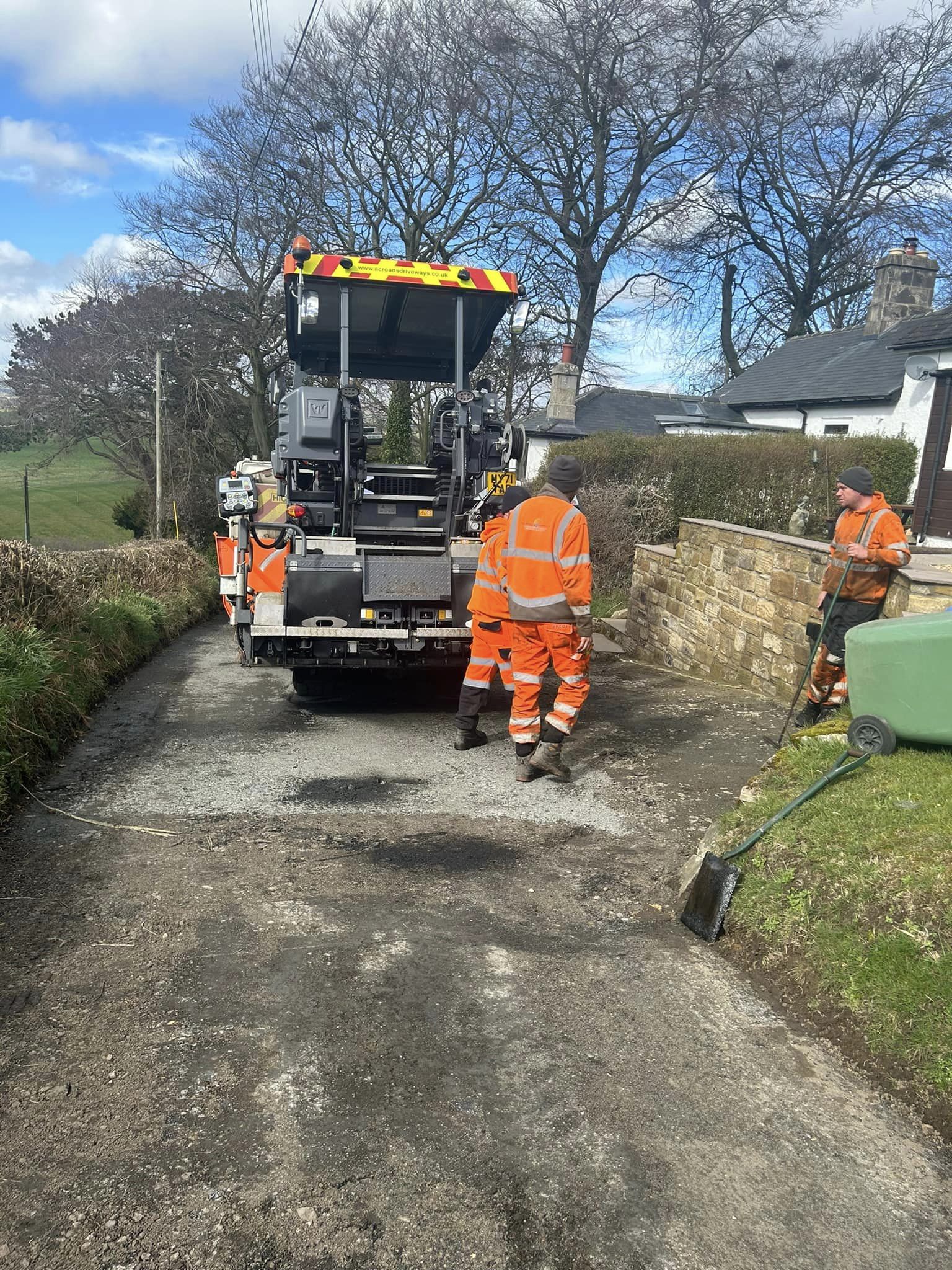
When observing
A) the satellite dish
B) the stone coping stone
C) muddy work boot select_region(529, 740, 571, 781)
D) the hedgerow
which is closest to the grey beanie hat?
muddy work boot select_region(529, 740, 571, 781)

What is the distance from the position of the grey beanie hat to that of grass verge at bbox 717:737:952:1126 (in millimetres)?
2067

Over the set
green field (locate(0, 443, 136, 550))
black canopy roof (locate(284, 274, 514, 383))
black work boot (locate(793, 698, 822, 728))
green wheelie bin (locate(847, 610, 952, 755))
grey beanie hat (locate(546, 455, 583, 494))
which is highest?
black canopy roof (locate(284, 274, 514, 383))

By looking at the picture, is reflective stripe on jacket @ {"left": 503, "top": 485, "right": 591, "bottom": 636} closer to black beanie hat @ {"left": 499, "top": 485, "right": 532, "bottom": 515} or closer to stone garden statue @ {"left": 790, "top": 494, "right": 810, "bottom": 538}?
black beanie hat @ {"left": 499, "top": 485, "right": 532, "bottom": 515}

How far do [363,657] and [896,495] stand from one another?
34.7ft

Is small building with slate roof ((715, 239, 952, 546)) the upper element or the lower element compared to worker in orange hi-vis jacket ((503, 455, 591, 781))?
upper

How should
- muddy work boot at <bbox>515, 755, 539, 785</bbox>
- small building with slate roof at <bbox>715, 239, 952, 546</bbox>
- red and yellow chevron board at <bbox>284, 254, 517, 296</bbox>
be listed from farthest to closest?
small building with slate roof at <bbox>715, 239, 952, 546</bbox>, red and yellow chevron board at <bbox>284, 254, 517, 296</bbox>, muddy work boot at <bbox>515, 755, 539, 785</bbox>

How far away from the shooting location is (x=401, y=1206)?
2314 millimetres

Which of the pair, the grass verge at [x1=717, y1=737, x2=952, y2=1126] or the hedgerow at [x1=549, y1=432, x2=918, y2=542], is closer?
the grass verge at [x1=717, y1=737, x2=952, y2=1126]

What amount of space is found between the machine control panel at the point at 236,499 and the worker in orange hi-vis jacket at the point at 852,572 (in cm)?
390

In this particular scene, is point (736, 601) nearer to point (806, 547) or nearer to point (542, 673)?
point (806, 547)

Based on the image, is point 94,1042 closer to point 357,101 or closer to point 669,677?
point 669,677

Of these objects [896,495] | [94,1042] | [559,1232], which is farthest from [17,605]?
A: [896,495]

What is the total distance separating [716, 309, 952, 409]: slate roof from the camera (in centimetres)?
1647

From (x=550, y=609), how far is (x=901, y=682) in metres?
1.86
